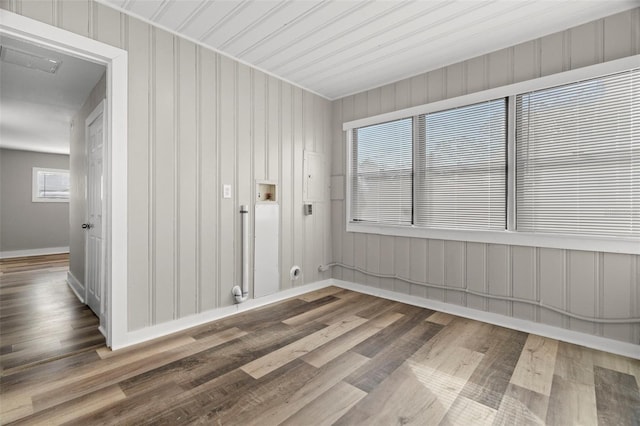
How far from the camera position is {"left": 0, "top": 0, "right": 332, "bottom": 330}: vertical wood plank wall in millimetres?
2410

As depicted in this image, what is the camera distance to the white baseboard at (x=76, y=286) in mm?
3631

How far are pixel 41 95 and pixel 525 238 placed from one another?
18.6 feet

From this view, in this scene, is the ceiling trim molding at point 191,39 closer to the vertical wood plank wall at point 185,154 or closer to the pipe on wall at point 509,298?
the vertical wood plank wall at point 185,154

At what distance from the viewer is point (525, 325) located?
2.70m

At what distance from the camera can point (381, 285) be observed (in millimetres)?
3750

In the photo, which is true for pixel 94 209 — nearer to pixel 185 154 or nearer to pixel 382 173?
pixel 185 154

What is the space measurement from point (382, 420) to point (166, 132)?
264 centimetres

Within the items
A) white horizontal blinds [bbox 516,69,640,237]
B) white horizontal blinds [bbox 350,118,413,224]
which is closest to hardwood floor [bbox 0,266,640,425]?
white horizontal blinds [bbox 516,69,640,237]

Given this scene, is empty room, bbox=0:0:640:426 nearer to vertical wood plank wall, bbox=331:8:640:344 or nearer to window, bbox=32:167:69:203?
vertical wood plank wall, bbox=331:8:640:344

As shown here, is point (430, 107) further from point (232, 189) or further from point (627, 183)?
point (232, 189)

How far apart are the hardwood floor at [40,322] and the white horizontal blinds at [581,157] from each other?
12.8 feet

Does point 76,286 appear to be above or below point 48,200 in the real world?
below

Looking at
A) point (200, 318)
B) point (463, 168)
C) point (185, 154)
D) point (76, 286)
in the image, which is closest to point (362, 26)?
point (463, 168)

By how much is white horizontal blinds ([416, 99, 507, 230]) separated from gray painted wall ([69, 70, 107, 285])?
380 cm
